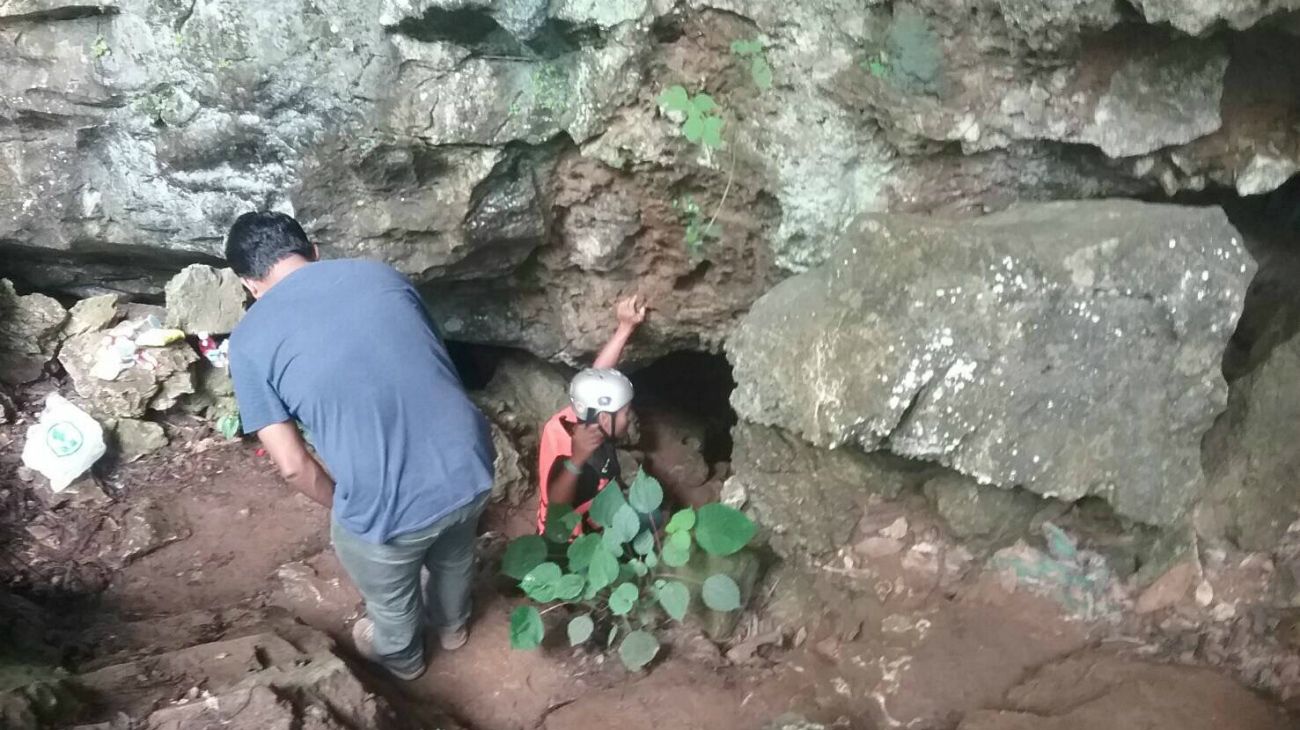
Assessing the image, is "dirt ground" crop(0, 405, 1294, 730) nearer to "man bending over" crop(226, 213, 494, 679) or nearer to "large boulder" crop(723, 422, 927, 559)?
"large boulder" crop(723, 422, 927, 559)

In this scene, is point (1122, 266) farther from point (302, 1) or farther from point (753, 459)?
point (302, 1)

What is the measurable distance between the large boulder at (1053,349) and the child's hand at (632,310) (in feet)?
3.94

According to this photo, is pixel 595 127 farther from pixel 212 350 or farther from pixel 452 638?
pixel 212 350

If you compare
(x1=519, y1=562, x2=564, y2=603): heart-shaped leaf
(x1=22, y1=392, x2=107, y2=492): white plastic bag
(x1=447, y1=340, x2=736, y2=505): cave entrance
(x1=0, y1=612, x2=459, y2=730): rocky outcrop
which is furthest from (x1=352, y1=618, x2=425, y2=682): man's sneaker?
(x1=22, y1=392, x2=107, y2=492): white plastic bag

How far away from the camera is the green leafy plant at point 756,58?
2.67 meters

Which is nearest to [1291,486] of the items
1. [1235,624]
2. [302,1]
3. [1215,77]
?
[1235,624]

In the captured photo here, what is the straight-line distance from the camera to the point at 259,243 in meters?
2.32

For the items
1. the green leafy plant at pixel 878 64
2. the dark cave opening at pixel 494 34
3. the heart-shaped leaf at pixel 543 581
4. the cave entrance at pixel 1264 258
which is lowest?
the heart-shaped leaf at pixel 543 581

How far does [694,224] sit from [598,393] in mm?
726

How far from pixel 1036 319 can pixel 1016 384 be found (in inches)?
7.1

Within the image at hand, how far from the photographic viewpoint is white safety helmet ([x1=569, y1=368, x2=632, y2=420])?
10.0 feet

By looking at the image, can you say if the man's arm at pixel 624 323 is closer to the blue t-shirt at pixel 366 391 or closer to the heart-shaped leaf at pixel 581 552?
the heart-shaped leaf at pixel 581 552

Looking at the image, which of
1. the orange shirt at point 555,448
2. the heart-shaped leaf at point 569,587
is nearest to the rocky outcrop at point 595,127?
the orange shirt at point 555,448

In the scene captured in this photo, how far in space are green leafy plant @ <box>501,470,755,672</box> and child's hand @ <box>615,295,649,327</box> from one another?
0.89m
